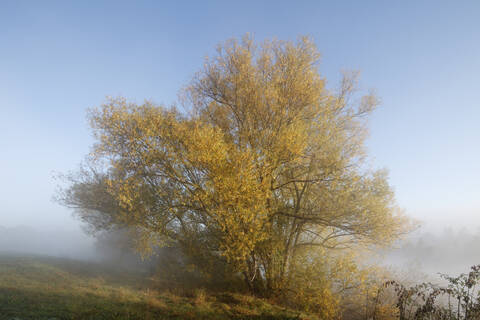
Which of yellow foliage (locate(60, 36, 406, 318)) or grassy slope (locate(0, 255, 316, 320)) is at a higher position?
yellow foliage (locate(60, 36, 406, 318))

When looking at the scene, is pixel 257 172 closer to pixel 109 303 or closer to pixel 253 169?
pixel 253 169

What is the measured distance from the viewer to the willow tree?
11047 millimetres

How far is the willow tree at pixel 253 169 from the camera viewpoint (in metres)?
11.0

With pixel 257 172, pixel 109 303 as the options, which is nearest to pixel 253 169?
pixel 257 172

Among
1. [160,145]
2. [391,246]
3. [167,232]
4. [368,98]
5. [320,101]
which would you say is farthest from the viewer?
[368,98]

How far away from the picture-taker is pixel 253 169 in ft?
39.0

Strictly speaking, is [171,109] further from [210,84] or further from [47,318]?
[47,318]

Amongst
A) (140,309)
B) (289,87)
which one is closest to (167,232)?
(140,309)

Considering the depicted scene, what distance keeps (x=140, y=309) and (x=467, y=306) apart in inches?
473

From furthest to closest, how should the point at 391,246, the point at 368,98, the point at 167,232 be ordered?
1. the point at 368,98
2. the point at 391,246
3. the point at 167,232

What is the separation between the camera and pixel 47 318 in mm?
8461

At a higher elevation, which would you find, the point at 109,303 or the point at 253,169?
the point at 253,169

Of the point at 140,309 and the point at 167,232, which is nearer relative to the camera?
the point at 140,309

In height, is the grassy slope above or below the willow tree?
below
